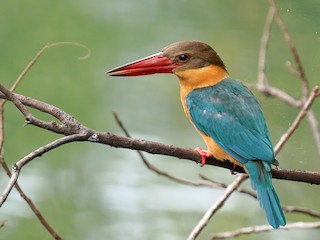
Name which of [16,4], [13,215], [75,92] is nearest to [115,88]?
[75,92]

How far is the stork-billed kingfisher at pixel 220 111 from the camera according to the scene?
2.72 meters

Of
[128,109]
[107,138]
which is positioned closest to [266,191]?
[107,138]

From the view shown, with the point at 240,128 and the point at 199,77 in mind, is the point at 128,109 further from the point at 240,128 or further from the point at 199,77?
the point at 240,128

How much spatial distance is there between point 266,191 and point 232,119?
0.32 metres

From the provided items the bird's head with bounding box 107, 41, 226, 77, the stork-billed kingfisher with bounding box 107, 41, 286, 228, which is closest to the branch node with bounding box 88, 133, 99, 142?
the stork-billed kingfisher with bounding box 107, 41, 286, 228

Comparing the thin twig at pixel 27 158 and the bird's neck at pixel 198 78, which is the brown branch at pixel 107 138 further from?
the bird's neck at pixel 198 78

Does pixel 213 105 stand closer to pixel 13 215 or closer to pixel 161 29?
pixel 13 215

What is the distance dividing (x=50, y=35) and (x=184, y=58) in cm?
335

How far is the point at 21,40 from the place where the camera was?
6.31m

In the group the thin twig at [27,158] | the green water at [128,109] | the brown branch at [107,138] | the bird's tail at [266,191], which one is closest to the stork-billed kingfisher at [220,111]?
the bird's tail at [266,191]

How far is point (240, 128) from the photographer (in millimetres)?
2922

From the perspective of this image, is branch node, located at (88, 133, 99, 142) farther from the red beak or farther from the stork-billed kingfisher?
the red beak

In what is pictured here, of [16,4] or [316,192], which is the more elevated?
[16,4]

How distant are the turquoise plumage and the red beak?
0.13 m
